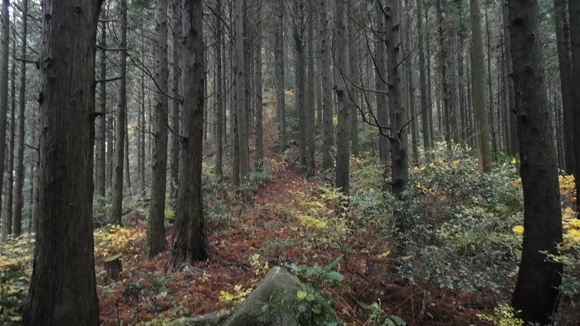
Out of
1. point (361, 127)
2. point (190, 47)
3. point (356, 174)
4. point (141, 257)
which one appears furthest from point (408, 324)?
point (361, 127)

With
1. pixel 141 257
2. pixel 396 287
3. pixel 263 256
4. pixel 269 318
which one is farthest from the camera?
pixel 141 257

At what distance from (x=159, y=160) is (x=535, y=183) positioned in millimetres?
7526

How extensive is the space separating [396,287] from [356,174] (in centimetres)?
962

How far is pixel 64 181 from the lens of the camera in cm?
291

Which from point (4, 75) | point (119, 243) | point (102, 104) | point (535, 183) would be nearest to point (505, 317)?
point (535, 183)

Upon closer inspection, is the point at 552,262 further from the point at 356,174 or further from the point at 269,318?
the point at 356,174

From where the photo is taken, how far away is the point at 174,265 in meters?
5.88

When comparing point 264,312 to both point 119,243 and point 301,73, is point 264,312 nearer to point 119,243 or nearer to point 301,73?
point 119,243

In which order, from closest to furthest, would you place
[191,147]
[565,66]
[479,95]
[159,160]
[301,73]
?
[191,147] → [159,160] → [565,66] → [479,95] → [301,73]

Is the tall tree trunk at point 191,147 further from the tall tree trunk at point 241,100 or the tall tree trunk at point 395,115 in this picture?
the tall tree trunk at point 241,100

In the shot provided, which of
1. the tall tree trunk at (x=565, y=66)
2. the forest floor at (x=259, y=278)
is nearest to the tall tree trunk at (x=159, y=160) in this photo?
the forest floor at (x=259, y=278)

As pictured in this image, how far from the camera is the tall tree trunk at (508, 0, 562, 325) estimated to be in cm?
328

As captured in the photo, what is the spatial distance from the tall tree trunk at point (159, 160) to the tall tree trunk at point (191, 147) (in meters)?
2.15

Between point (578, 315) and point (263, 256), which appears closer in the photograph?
point (578, 315)
